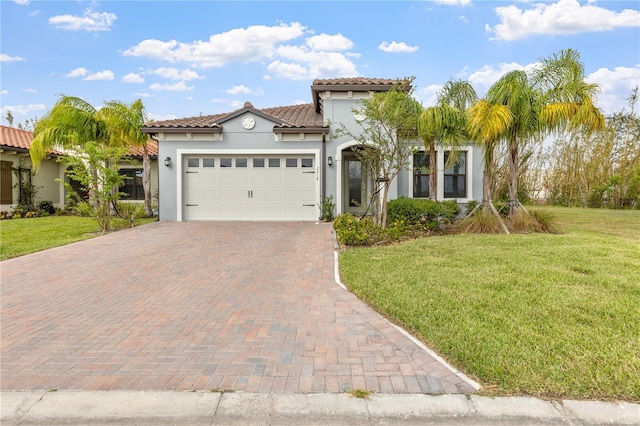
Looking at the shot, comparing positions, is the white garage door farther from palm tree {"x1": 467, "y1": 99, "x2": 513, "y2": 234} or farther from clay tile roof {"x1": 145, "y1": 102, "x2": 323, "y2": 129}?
palm tree {"x1": 467, "y1": 99, "x2": 513, "y2": 234}

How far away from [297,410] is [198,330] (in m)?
1.84

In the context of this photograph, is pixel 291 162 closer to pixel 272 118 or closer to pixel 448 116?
pixel 272 118

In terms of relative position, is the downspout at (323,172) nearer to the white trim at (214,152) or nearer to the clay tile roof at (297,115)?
the white trim at (214,152)

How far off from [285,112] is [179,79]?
9983mm

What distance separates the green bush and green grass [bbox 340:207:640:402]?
8.11 feet

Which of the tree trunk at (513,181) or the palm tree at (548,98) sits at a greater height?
the palm tree at (548,98)

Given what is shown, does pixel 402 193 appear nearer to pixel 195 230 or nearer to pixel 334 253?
pixel 334 253

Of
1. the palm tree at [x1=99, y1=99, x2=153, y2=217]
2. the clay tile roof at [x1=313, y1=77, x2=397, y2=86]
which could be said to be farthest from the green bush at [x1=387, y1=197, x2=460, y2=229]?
the palm tree at [x1=99, y1=99, x2=153, y2=217]

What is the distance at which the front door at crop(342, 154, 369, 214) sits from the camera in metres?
15.3

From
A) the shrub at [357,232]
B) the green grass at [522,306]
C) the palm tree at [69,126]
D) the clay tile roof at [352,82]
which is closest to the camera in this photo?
the green grass at [522,306]

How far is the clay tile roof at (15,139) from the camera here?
16.2 metres

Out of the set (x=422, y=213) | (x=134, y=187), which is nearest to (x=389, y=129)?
(x=422, y=213)

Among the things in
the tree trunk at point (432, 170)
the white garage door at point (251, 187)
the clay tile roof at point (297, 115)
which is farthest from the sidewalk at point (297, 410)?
the clay tile roof at point (297, 115)

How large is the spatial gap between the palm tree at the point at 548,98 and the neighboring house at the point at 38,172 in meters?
14.3
